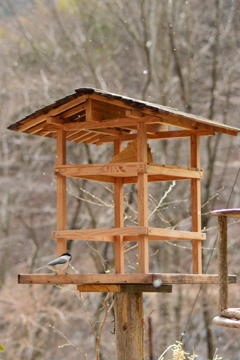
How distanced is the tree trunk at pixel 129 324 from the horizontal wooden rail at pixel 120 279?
0.53m

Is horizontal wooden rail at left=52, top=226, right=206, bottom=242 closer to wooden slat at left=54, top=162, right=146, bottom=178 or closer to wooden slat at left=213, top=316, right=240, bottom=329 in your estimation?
wooden slat at left=54, top=162, right=146, bottom=178

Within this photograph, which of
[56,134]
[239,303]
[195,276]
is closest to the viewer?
[195,276]

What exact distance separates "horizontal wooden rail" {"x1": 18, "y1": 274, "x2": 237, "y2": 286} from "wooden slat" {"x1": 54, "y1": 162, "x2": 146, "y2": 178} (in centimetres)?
71

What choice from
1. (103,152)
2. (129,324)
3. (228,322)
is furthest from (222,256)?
(103,152)

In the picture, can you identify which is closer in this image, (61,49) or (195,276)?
(195,276)

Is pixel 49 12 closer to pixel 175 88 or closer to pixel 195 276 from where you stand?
pixel 175 88

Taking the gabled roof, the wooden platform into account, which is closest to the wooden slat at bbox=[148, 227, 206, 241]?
the wooden platform

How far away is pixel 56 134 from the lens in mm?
5094

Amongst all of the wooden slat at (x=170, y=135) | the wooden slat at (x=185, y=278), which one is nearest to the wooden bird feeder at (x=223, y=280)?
the wooden slat at (x=185, y=278)

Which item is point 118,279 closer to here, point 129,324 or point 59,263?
point 59,263

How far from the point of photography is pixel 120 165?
4.49 m

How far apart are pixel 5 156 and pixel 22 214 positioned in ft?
2.89

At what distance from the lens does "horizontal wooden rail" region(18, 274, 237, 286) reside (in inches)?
164

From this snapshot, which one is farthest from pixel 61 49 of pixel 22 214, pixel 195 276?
pixel 195 276
